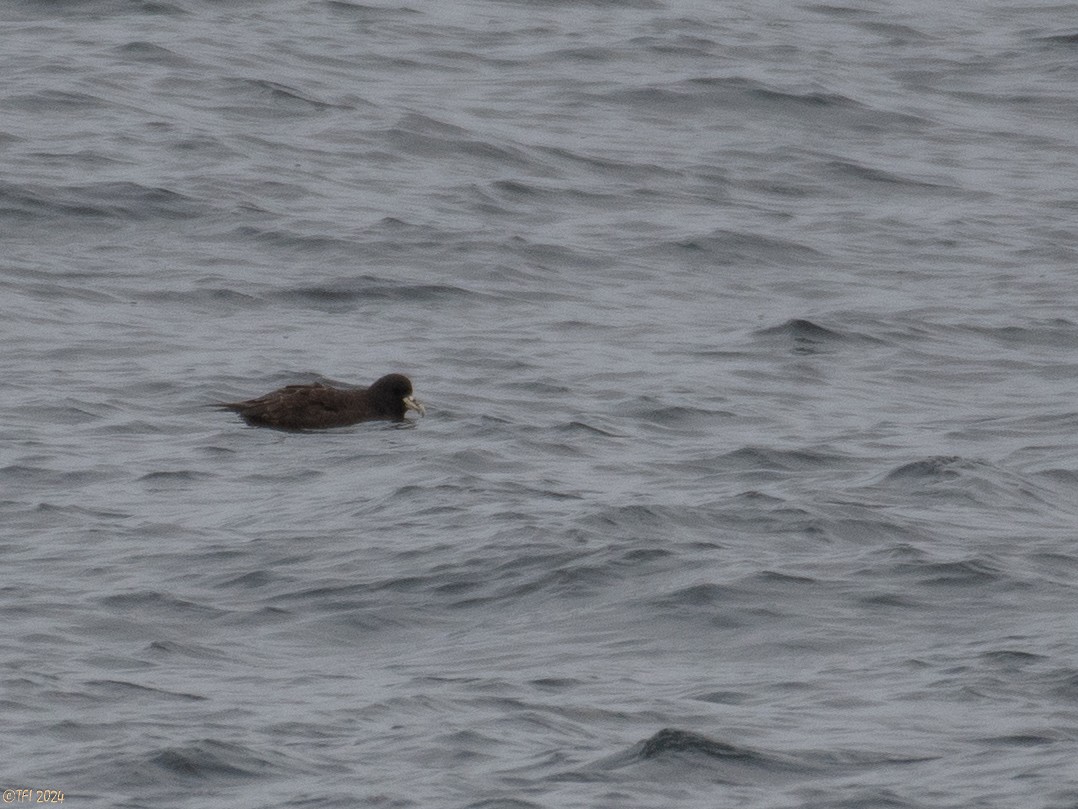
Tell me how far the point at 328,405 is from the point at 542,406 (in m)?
1.46

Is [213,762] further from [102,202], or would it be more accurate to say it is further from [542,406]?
[102,202]

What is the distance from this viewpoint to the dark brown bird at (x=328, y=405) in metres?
15.6

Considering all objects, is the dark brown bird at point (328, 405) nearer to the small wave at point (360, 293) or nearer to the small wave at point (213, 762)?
the small wave at point (360, 293)

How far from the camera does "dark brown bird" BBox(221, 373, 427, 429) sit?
15.6m

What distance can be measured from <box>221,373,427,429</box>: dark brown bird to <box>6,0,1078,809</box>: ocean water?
14 cm

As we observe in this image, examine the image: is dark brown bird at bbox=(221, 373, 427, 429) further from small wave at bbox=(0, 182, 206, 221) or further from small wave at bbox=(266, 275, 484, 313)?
small wave at bbox=(0, 182, 206, 221)

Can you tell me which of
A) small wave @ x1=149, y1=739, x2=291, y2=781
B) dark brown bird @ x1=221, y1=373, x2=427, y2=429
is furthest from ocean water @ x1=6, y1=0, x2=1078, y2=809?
dark brown bird @ x1=221, y1=373, x2=427, y2=429

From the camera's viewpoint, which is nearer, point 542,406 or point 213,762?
point 213,762

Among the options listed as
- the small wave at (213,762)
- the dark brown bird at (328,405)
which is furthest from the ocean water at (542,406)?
the dark brown bird at (328,405)

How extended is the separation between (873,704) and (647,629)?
152cm

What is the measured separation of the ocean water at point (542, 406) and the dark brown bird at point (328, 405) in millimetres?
144

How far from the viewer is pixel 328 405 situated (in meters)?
15.9

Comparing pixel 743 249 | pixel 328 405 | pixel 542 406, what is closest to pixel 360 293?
pixel 328 405

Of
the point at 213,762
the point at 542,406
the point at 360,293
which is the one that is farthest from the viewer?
the point at 360,293
